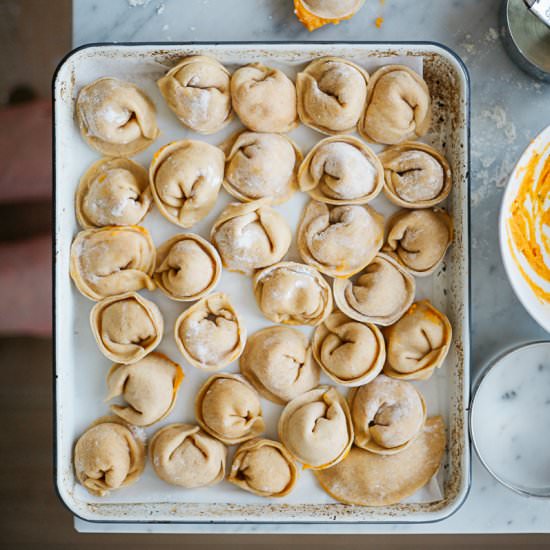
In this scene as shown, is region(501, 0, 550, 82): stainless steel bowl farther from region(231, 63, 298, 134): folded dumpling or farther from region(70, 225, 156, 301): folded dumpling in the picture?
region(70, 225, 156, 301): folded dumpling

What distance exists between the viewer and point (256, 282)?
1.03 m

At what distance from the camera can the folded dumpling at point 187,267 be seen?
1004mm

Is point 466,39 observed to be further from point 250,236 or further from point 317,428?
point 317,428

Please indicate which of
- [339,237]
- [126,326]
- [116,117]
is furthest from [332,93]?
[126,326]

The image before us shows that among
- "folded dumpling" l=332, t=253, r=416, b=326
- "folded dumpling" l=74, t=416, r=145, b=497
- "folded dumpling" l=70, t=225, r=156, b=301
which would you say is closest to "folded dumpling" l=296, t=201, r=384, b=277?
"folded dumpling" l=332, t=253, r=416, b=326

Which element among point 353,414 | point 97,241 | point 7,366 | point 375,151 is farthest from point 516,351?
point 7,366

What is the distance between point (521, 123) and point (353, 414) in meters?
0.51

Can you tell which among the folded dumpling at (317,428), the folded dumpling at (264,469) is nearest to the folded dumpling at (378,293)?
the folded dumpling at (317,428)

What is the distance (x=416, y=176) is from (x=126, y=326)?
1.52 feet

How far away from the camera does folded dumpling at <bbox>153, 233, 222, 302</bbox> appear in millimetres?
1004

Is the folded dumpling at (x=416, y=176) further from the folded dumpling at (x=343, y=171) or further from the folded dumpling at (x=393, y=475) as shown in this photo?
the folded dumpling at (x=393, y=475)

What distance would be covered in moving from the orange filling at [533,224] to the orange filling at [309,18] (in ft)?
1.16

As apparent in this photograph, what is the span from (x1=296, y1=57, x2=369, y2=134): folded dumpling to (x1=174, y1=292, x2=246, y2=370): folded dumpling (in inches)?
11.7

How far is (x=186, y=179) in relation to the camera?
3.30 ft
